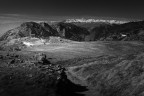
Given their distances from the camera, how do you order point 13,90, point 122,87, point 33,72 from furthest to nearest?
point 33,72, point 122,87, point 13,90

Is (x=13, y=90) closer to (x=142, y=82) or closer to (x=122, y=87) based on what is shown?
(x=122, y=87)

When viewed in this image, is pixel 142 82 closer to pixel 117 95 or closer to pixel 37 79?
pixel 117 95

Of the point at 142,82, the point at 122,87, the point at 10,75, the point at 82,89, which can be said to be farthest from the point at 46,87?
the point at 142,82

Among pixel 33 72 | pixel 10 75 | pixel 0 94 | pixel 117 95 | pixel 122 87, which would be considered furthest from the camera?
pixel 33 72

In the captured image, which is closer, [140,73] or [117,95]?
[117,95]

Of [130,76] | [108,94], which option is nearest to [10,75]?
[108,94]

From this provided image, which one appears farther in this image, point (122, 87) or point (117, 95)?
point (122, 87)

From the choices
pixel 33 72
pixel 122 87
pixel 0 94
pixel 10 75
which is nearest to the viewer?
pixel 0 94

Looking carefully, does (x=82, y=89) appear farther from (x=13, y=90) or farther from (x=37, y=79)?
(x=13, y=90)

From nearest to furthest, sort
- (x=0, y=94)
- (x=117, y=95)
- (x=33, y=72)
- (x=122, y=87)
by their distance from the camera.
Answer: (x=0, y=94)
(x=117, y=95)
(x=122, y=87)
(x=33, y=72)
